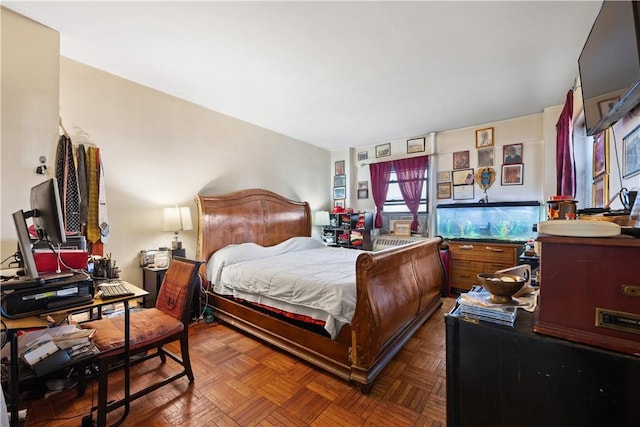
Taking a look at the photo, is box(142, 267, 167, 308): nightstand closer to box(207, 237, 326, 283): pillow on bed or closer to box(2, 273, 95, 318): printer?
box(207, 237, 326, 283): pillow on bed

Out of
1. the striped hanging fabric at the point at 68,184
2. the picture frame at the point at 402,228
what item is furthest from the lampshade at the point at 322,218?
the striped hanging fabric at the point at 68,184

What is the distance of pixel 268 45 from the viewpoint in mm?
2172

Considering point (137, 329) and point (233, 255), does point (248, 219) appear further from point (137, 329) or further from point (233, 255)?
point (137, 329)

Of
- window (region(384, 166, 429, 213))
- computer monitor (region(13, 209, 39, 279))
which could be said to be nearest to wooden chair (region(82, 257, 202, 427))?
computer monitor (region(13, 209, 39, 279))

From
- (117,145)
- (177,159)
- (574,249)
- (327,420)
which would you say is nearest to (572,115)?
(574,249)

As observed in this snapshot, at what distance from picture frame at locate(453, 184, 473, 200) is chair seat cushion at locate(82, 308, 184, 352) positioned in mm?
4228

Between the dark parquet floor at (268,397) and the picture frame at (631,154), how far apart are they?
1.71m

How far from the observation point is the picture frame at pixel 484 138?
404 centimetres

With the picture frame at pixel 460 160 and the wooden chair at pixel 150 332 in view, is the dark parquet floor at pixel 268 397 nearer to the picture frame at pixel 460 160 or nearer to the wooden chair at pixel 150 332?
the wooden chair at pixel 150 332

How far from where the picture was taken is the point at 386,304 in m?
2.04

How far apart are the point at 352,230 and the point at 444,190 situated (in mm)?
1711

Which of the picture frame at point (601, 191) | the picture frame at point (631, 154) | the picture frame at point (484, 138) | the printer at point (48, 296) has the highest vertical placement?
the picture frame at point (484, 138)

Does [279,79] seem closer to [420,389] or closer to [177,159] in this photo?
[177,159]

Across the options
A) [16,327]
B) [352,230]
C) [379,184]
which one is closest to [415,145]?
[379,184]
